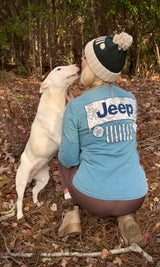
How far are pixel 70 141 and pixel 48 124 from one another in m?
0.76

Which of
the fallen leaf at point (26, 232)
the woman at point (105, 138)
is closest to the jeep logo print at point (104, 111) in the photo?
the woman at point (105, 138)

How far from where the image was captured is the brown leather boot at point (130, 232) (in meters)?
2.58

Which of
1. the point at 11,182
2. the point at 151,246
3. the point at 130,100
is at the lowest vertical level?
the point at 11,182

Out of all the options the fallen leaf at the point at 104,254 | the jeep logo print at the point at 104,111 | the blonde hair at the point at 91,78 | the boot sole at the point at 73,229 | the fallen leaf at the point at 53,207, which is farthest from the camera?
the fallen leaf at the point at 53,207

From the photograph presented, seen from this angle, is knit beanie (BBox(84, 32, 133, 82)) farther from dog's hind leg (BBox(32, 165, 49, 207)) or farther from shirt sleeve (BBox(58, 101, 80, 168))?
dog's hind leg (BBox(32, 165, 49, 207))

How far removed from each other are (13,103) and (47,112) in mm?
3102

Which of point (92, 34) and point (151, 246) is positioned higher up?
point (92, 34)

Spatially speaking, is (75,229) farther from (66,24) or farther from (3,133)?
(66,24)

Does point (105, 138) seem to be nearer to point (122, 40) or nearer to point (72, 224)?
point (122, 40)

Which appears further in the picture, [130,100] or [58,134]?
[58,134]

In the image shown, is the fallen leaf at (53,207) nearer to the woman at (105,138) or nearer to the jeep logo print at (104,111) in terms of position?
the woman at (105,138)

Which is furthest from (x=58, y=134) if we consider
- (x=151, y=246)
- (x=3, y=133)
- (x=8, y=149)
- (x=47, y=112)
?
(x=3, y=133)

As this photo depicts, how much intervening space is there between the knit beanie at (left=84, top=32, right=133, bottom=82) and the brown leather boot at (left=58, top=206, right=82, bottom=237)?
1.45 metres

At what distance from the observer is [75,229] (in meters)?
2.80
